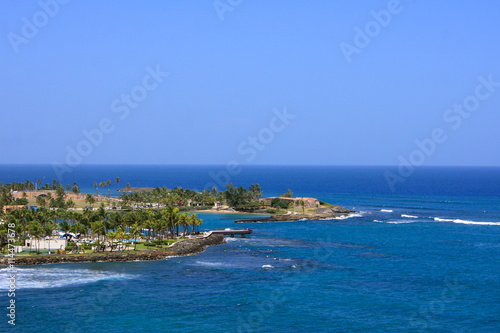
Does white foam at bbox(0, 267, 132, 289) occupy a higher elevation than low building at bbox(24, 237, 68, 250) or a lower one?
lower

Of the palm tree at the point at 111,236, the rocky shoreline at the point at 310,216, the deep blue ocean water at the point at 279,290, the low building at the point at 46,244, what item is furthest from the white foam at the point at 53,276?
the rocky shoreline at the point at 310,216

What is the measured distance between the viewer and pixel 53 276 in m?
84.8

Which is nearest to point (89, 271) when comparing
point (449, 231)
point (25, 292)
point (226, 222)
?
point (25, 292)

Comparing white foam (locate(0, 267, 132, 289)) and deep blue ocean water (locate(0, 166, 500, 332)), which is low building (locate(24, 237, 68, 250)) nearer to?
deep blue ocean water (locate(0, 166, 500, 332))

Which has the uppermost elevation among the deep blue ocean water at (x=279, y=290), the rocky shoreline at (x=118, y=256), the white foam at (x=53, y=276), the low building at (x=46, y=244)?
the low building at (x=46, y=244)

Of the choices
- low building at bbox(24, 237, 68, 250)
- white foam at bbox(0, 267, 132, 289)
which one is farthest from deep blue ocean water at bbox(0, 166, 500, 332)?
low building at bbox(24, 237, 68, 250)

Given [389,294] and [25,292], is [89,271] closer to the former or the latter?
[25,292]

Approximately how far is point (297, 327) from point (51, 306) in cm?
2982

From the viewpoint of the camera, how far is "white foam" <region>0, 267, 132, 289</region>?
79438 mm

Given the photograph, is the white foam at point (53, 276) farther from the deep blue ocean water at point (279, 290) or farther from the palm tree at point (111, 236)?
the palm tree at point (111, 236)

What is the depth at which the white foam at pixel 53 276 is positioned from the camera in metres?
79.4

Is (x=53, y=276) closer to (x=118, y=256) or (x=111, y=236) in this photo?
(x=118, y=256)

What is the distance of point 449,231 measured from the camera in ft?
460

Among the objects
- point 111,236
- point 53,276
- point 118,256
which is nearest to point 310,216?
point 111,236
